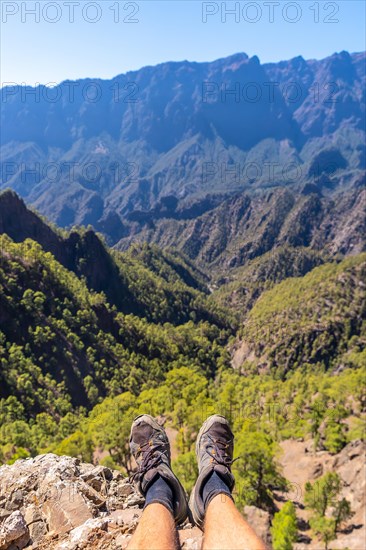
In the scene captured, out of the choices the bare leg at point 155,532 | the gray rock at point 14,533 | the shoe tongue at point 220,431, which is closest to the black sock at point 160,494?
the bare leg at point 155,532

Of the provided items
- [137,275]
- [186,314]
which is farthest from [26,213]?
[186,314]

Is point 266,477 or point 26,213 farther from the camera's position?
point 26,213

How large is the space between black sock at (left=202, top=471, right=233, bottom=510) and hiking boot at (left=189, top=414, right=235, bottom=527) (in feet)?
0.22

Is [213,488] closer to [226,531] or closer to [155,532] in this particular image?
[226,531]

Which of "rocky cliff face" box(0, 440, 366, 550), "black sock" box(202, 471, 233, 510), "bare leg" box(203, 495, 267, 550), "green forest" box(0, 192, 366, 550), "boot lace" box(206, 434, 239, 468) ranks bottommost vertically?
"green forest" box(0, 192, 366, 550)

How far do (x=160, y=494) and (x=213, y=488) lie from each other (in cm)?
124

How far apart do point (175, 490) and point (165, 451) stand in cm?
238

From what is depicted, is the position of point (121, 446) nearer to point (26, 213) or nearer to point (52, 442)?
point (52, 442)

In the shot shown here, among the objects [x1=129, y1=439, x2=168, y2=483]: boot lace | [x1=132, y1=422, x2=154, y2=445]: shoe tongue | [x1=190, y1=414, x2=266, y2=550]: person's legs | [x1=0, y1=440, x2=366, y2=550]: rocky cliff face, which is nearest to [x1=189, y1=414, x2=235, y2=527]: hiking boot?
[x1=190, y1=414, x2=266, y2=550]: person's legs

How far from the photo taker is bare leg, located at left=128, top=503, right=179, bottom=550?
6641 millimetres

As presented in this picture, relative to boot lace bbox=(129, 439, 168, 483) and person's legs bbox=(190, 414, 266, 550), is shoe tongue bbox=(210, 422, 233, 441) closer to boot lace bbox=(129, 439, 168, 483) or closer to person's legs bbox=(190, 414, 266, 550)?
person's legs bbox=(190, 414, 266, 550)

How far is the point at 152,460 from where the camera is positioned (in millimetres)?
10312

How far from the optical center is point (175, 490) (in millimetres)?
8969

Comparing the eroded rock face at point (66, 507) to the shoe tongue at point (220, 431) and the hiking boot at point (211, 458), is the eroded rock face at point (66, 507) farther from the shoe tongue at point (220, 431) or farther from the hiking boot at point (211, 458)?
the shoe tongue at point (220, 431)
